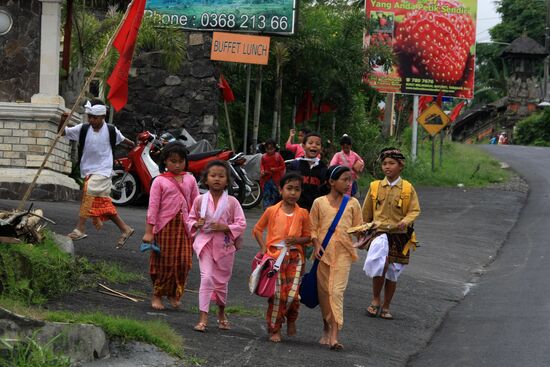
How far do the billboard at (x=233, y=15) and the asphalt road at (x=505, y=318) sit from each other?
6848mm

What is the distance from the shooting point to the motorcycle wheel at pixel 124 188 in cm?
2011

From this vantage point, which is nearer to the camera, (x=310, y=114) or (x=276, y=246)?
(x=276, y=246)

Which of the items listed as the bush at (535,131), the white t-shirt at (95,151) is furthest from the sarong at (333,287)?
the bush at (535,131)

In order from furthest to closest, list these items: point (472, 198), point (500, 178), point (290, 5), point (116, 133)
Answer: point (500, 178), point (472, 198), point (290, 5), point (116, 133)

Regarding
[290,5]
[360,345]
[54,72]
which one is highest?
[290,5]

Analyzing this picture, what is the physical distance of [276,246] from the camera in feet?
32.3

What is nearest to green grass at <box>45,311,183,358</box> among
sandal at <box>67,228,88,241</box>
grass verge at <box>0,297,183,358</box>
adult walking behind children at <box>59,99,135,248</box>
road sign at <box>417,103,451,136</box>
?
grass verge at <box>0,297,183,358</box>

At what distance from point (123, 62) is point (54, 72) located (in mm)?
8119

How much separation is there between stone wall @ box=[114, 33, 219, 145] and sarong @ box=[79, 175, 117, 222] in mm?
10871

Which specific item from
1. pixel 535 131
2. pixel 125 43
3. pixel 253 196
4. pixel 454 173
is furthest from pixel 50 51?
pixel 535 131

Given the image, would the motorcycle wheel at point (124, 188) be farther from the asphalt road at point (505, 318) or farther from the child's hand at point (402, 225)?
the child's hand at point (402, 225)

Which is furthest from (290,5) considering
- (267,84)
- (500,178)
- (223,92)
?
(500,178)

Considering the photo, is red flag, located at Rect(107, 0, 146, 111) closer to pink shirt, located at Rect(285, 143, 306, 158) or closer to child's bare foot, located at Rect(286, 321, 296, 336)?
child's bare foot, located at Rect(286, 321, 296, 336)

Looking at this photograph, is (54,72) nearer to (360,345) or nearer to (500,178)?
(360,345)
